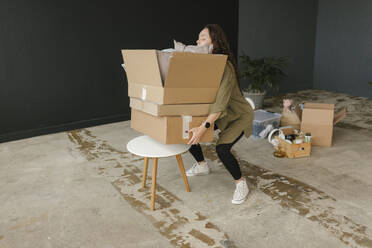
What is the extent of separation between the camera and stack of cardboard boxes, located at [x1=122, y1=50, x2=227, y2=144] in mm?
1559

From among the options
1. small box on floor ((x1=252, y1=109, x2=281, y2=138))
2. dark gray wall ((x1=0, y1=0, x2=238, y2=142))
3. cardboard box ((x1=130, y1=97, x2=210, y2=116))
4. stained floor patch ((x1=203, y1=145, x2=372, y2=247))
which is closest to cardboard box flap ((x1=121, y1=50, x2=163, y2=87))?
cardboard box ((x1=130, y1=97, x2=210, y2=116))

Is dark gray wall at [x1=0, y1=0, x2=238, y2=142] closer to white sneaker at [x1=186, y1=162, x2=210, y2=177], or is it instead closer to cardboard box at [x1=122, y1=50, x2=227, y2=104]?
white sneaker at [x1=186, y1=162, x2=210, y2=177]

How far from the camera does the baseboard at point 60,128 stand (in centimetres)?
334

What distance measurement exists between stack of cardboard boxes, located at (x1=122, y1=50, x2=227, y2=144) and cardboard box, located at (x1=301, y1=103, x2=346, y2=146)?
59.9 inches

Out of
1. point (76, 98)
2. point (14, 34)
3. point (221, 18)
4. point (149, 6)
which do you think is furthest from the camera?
point (221, 18)

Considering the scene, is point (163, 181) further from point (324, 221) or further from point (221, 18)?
point (221, 18)

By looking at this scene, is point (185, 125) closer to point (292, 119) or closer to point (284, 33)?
point (292, 119)

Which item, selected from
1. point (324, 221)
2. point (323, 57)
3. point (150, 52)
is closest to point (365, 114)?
point (323, 57)

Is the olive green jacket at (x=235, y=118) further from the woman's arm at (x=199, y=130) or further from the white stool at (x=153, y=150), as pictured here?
the white stool at (x=153, y=150)

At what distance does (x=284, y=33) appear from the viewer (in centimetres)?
556

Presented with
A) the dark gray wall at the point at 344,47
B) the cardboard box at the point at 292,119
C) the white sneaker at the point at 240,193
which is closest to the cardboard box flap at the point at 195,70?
the white sneaker at the point at 240,193

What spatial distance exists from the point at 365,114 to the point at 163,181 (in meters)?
3.22

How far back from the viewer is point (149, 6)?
3.99 m

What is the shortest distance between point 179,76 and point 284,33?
15.0 feet
